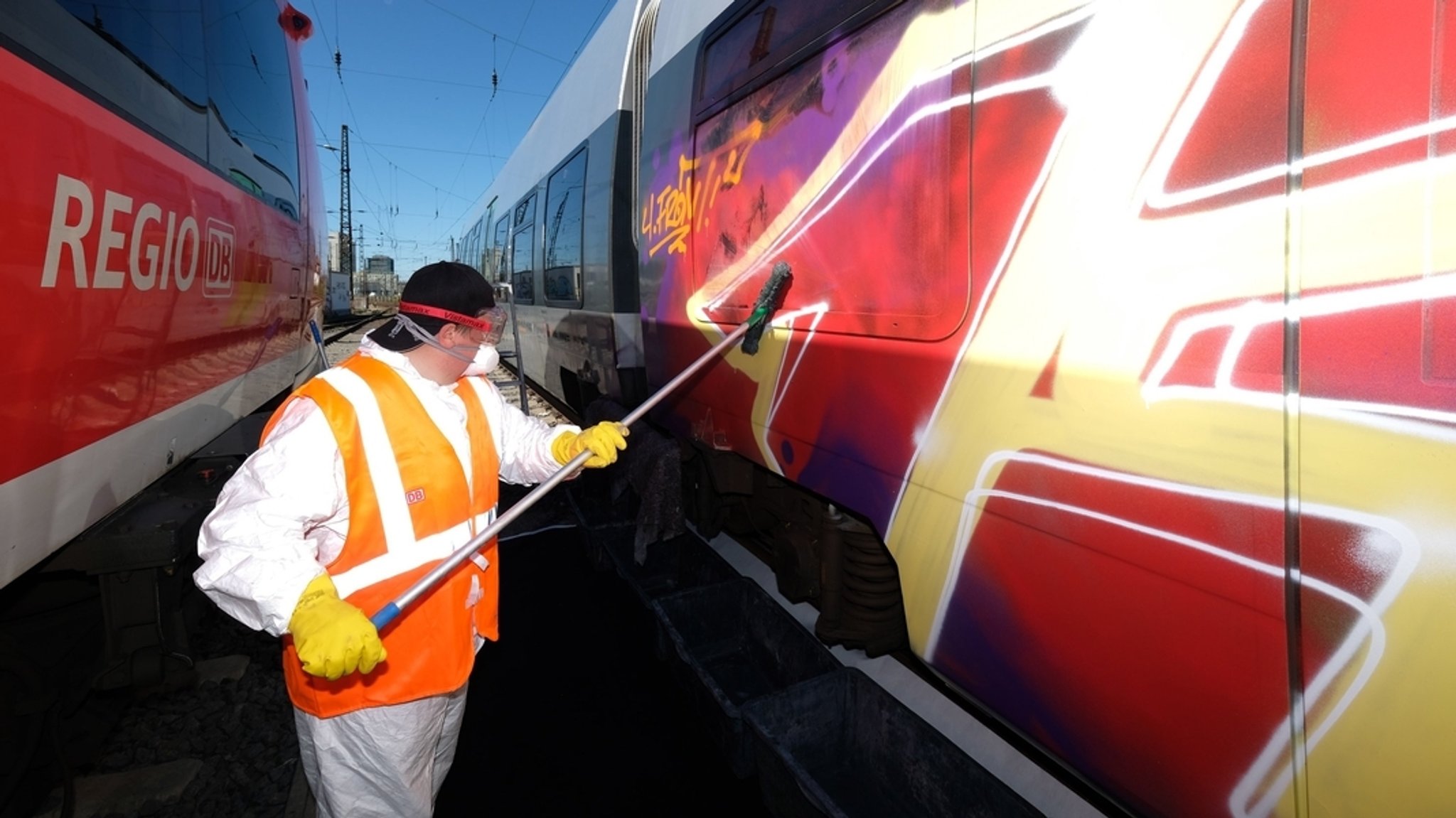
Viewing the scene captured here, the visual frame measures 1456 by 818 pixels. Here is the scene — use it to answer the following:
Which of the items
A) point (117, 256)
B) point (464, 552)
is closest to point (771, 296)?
point (464, 552)

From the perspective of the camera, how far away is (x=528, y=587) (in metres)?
4.58

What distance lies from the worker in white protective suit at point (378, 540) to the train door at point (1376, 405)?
5.72ft

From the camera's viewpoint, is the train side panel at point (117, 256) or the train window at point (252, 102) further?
the train window at point (252, 102)

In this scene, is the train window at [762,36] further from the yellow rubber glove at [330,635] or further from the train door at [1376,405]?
the yellow rubber glove at [330,635]

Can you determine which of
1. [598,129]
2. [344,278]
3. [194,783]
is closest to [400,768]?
[194,783]

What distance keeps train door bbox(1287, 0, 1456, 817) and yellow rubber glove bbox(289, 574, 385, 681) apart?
5.61 ft

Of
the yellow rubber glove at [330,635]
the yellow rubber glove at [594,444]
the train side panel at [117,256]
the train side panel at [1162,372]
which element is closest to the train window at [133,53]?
the train side panel at [117,256]

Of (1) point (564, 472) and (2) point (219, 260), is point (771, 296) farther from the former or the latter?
(2) point (219, 260)

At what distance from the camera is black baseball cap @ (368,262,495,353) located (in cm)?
200

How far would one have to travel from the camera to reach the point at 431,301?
6.63ft

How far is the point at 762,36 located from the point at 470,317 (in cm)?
151

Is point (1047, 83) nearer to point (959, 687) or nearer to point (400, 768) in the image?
point (959, 687)

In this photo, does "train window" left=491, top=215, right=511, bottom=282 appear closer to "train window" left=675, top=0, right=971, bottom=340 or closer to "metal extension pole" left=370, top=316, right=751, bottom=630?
"train window" left=675, top=0, right=971, bottom=340

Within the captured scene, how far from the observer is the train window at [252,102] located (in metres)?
3.31
